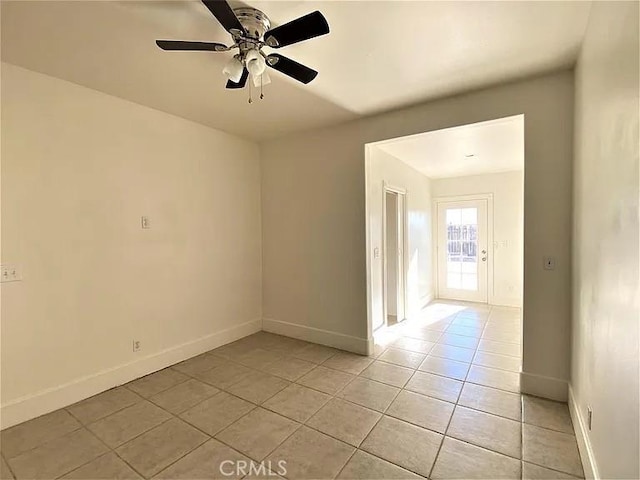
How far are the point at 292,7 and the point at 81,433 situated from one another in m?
3.07

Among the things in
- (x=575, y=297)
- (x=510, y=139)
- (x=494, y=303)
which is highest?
(x=510, y=139)

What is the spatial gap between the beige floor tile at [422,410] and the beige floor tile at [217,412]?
1.15 m

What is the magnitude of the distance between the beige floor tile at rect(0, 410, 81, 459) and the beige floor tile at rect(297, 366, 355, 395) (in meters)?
1.76

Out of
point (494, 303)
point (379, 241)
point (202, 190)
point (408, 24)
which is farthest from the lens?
point (494, 303)

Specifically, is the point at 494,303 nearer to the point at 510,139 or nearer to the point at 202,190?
the point at 510,139

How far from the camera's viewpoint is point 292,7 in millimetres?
1727

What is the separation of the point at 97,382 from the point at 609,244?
3.70 meters

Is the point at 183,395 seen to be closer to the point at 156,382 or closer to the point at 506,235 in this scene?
the point at 156,382

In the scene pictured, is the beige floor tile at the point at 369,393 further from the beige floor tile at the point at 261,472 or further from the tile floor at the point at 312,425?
the beige floor tile at the point at 261,472

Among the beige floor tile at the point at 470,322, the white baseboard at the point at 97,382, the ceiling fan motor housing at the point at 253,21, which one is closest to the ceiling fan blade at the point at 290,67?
the ceiling fan motor housing at the point at 253,21

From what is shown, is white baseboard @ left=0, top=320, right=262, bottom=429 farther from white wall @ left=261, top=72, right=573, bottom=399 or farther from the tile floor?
white wall @ left=261, top=72, right=573, bottom=399

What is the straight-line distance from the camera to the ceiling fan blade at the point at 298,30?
1.54m

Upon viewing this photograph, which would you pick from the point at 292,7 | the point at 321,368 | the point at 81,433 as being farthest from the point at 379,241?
the point at 81,433

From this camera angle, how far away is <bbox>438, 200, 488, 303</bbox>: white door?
597cm
